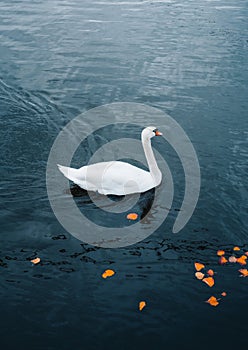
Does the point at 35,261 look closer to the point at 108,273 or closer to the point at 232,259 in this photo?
the point at 108,273

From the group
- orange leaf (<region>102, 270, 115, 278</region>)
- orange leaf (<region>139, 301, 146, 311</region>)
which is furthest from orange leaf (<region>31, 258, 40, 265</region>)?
orange leaf (<region>139, 301, 146, 311</region>)

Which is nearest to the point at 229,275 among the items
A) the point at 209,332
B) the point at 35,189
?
the point at 209,332

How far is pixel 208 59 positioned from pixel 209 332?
42.1 feet

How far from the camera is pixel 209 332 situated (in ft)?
21.7

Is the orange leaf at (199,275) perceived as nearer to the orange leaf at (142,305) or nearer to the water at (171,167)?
the water at (171,167)

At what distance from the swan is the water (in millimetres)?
658

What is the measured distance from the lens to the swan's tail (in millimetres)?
9664

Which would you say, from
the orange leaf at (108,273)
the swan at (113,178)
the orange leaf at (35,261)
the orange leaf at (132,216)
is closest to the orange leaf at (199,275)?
the orange leaf at (108,273)

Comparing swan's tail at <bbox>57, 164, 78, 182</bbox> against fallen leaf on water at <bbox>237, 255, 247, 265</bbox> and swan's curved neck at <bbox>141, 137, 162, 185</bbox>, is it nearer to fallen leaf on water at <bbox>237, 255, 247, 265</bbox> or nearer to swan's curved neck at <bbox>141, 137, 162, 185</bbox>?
swan's curved neck at <bbox>141, 137, 162, 185</bbox>

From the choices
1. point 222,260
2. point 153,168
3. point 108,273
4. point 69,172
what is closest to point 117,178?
point 153,168

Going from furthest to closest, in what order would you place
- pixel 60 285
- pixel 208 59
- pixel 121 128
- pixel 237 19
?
pixel 237 19 < pixel 208 59 < pixel 121 128 < pixel 60 285

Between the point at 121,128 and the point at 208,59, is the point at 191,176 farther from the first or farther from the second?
the point at 208,59

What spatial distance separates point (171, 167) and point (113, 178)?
1933 mm

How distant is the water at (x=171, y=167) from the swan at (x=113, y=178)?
658mm
